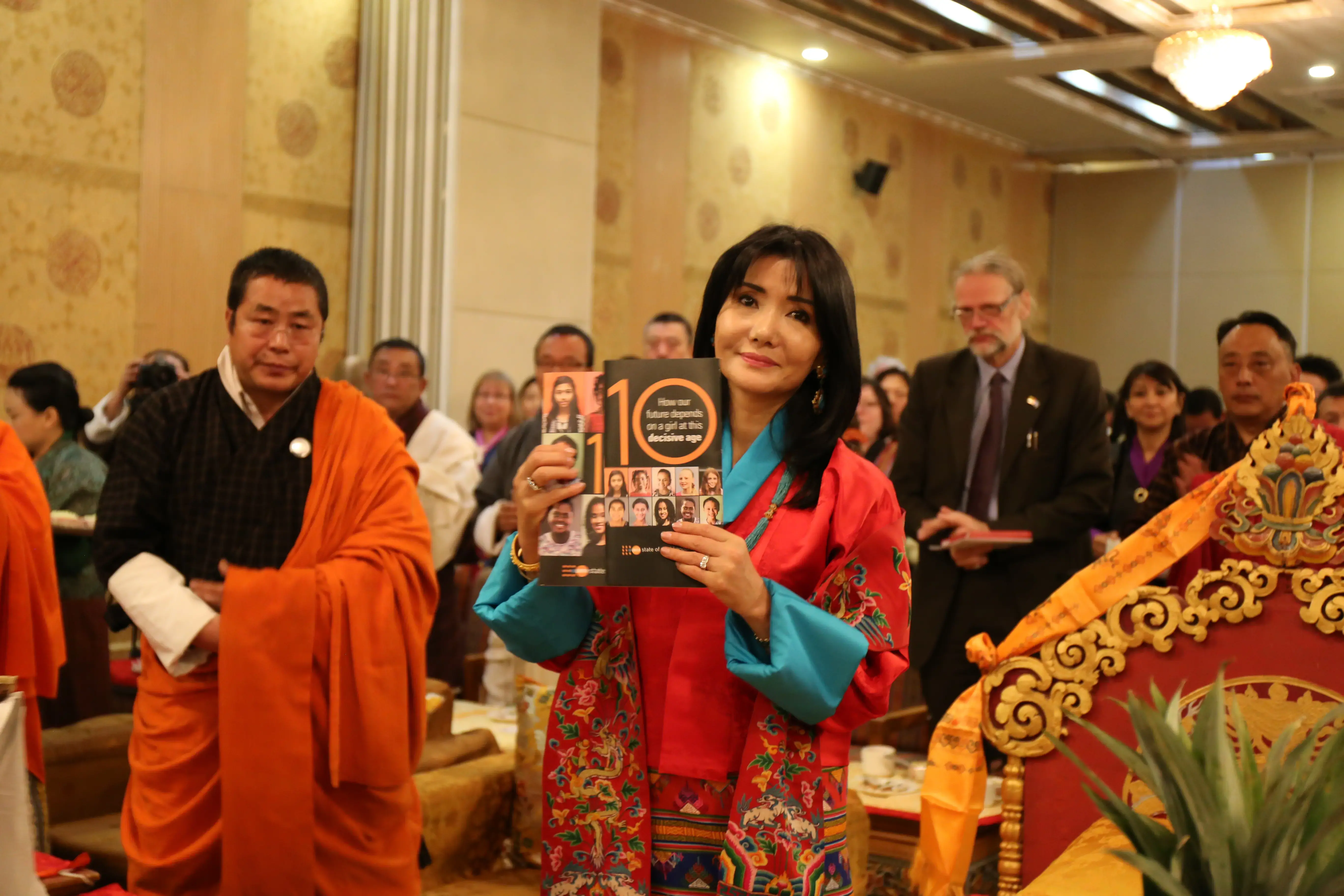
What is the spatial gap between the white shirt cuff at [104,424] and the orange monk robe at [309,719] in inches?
101

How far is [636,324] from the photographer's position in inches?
312

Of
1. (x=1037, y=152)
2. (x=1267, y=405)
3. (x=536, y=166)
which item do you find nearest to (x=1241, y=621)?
(x=1267, y=405)

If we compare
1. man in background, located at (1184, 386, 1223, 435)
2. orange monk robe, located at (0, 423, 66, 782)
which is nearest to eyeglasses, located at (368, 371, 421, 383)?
orange monk robe, located at (0, 423, 66, 782)

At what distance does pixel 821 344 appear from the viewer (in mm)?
1473

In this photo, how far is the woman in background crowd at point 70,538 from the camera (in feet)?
13.5

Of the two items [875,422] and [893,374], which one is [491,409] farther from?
[893,374]

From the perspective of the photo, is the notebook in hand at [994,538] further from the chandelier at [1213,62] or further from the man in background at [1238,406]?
the chandelier at [1213,62]

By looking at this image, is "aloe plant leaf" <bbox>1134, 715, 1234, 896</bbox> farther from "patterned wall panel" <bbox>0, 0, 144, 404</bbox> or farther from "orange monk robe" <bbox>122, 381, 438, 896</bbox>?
"patterned wall panel" <bbox>0, 0, 144, 404</bbox>

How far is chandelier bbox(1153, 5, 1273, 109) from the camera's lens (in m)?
6.64

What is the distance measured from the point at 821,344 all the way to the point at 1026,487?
2.00 m

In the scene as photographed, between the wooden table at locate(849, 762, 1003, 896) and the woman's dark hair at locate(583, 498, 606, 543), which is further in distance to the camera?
the wooden table at locate(849, 762, 1003, 896)

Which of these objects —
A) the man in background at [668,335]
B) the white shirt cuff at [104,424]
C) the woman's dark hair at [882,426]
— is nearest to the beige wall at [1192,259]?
the woman's dark hair at [882,426]

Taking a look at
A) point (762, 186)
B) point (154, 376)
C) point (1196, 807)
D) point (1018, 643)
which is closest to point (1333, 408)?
point (1018, 643)

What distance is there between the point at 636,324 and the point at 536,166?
1517 millimetres
